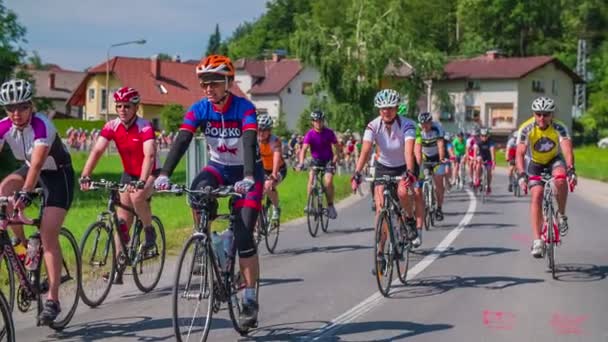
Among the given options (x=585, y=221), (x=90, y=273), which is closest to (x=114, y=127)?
(x=90, y=273)

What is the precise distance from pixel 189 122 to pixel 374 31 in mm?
47793

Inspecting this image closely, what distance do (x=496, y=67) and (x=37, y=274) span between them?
83451 millimetres

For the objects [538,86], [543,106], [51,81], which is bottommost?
[543,106]

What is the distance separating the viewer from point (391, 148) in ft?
34.6

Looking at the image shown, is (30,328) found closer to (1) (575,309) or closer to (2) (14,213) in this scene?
(2) (14,213)

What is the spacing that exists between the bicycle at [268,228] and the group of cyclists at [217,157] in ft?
0.42

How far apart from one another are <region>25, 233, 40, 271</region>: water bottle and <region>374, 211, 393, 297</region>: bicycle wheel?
131 inches

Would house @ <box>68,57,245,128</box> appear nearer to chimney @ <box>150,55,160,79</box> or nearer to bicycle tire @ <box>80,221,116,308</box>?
chimney @ <box>150,55,160,79</box>

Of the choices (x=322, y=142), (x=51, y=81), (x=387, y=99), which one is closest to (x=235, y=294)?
(x=387, y=99)

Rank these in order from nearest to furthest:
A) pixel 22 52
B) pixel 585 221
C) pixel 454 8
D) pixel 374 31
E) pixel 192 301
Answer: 1. pixel 192 301
2. pixel 585 221
3. pixel 22 52
4. pixel 374 31
5. pixel 454 8

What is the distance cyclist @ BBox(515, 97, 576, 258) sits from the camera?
34.4 feet

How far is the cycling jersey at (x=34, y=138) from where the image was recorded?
6.89m

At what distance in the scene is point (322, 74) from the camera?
53.8 metres

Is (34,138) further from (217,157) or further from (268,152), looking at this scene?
(268,152)
